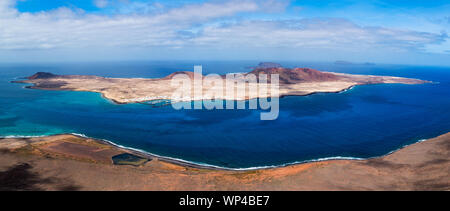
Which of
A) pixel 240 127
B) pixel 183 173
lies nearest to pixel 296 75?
pixel 240 127

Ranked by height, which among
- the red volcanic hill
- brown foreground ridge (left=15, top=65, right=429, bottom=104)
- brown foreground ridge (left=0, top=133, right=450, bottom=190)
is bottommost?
brown foreground ridge (left=0, top=133, right=450, bottom=190)

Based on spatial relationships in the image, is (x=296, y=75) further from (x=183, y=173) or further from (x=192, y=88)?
(x=183, y=173)

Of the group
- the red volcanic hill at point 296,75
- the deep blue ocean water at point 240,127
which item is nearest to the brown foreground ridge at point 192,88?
the red volcanic hill at point 296,75

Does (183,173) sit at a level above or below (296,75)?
below

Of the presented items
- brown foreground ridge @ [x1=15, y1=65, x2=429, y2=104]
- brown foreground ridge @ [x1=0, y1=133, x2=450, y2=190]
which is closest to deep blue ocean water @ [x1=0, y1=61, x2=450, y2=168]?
brown foreground ridge @ [x1=0, y1=133, x2=450, y2=190]

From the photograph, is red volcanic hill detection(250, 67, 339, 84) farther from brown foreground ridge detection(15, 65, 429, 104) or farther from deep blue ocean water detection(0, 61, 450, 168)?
deep blue ocean water detection(0, 61, 450, 168)
